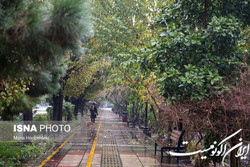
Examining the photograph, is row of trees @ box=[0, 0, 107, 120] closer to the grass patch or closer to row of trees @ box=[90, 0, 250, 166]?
row of trees @ box=[90, 0, 250, 166]

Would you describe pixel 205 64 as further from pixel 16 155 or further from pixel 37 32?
pixel 16 155

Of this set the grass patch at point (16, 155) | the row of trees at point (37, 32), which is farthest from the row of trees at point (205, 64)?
the grass patch at point (16, 155)

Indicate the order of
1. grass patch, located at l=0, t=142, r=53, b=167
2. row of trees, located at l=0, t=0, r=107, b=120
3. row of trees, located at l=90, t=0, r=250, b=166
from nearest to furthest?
row of trees, located at l=0, t=0, r=107, b=120 < row of trees, located at l=90, t=0, r=250, b=166 < grass patch, located at l=0, t=142, r=53, b=167

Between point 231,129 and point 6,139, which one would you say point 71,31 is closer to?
point 231,129

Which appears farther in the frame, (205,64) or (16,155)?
(16,155)

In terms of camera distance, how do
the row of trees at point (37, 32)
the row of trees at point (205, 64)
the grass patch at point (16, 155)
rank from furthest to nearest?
1. the grass patch at point (16, 155)
2. the row of trees at point (205, 64)
3. the row of trees at point (37, 32)

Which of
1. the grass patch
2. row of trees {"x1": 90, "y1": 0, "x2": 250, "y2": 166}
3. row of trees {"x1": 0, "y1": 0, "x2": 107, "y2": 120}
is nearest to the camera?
row of trees {"x1": 0, "y1": 0, "x2": 107, "y2": 120}

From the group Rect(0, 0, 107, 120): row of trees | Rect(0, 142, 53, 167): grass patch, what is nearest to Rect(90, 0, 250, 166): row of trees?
Rect(0, 0, 107, 120): row of trees

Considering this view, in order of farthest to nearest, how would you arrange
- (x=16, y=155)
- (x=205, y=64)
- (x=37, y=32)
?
(x=16, y=155) → (x=205, y=64) → (x=37, y=32)

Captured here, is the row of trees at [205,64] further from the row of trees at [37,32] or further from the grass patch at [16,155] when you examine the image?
the grass patch at [16,155]

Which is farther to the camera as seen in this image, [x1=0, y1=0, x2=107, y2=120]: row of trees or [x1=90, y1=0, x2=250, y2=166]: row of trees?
[x1=90, y1=0, x2=250, y2=166]: row of trees

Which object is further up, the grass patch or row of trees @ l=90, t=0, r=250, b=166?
row of trees @ l=90, t=0, r=250, b=166

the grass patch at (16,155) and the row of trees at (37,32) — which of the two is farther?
the grass patch at (16,155)

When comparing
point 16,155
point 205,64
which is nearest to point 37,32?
point 205,64
